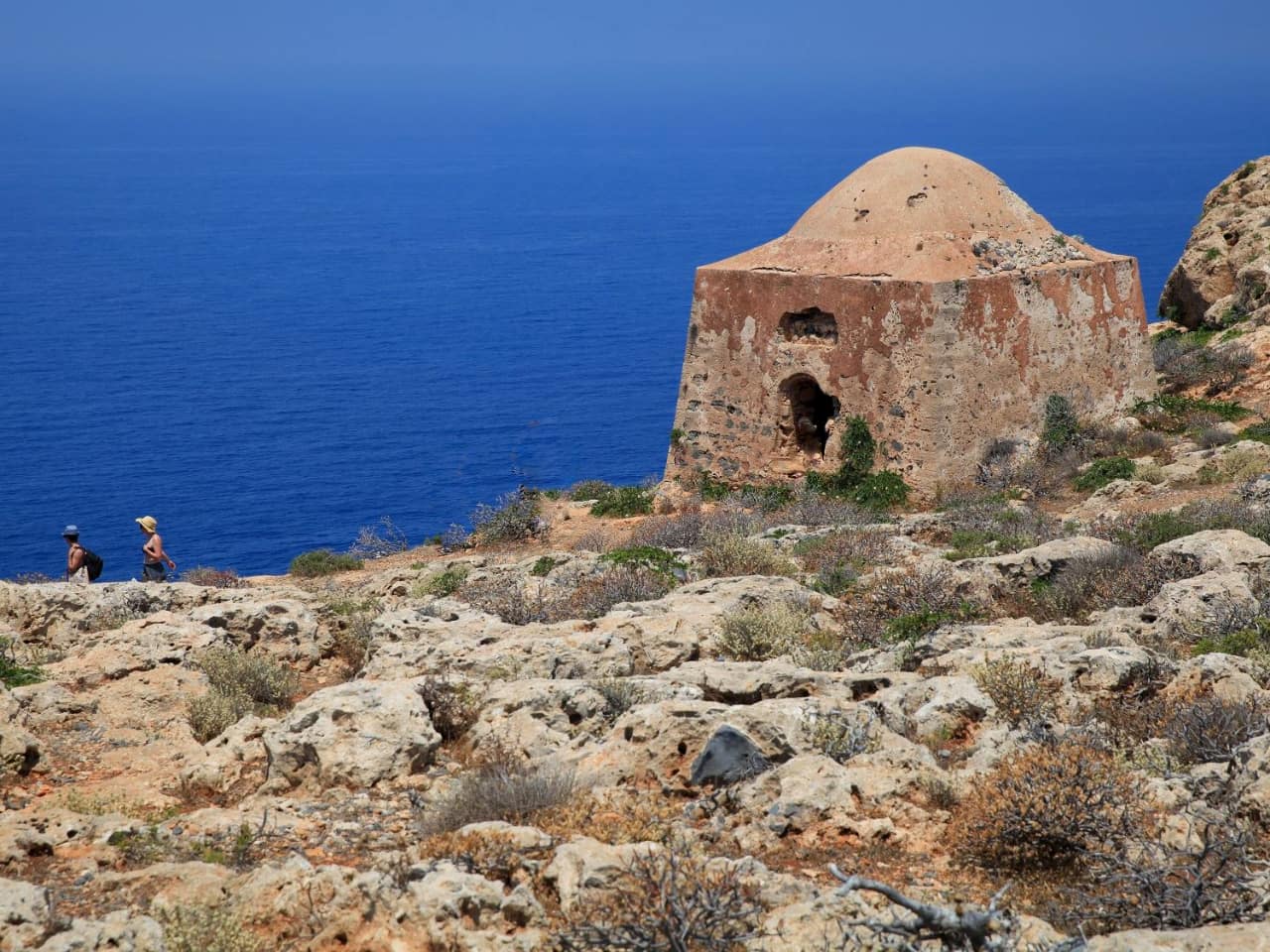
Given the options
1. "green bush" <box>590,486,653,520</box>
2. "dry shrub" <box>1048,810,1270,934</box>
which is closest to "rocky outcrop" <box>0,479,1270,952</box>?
"dry shrub" <box>1048,810,1270,934</box>

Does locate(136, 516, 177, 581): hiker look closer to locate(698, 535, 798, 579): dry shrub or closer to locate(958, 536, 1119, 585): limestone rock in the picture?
locate(698, 535, 798, 579): dry shrub

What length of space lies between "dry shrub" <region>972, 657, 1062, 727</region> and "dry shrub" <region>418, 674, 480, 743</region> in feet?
10.2

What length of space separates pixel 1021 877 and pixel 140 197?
129 m

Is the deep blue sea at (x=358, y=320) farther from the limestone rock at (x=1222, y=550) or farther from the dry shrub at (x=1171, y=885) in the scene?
the dry shrub at (x=1171, y=885)

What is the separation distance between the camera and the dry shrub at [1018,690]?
8.20m

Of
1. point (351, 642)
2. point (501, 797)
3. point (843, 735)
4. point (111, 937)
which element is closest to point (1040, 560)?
point (843, 735)

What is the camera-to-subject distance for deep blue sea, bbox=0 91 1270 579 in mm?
40406

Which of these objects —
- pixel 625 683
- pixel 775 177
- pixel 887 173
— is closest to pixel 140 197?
pixel 775 177

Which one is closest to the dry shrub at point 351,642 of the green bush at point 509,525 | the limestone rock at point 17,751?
the limestone rock at point 17,751

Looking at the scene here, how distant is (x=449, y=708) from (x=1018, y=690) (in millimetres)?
3444

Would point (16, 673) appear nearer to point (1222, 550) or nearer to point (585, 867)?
point (585, 867)

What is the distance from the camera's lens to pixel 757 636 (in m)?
10.3

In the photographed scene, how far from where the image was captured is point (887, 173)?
20422 millimetres

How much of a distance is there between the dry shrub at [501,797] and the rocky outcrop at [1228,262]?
833 inches
